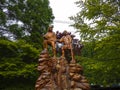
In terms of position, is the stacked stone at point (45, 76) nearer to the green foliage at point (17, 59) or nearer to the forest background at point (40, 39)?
the forest background at point (40, 39)

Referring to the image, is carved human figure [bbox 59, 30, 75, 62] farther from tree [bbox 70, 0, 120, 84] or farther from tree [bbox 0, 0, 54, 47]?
tree [bbox 0, 0, 54, 47]

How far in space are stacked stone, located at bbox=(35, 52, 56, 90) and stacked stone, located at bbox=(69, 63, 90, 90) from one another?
2.05 ft

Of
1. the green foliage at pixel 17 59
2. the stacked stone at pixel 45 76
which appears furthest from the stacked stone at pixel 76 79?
the green foliage at pixel 17 59

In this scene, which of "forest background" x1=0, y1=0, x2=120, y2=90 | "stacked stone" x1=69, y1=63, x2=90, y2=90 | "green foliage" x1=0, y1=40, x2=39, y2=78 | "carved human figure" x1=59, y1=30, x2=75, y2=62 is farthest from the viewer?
"green foliage" x1=0, y1=40, x2=39, y2=78

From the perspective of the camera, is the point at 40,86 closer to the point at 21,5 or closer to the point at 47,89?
the point at 47,89

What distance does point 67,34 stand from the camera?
12273 millimetres

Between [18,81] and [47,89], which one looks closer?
[47,89]

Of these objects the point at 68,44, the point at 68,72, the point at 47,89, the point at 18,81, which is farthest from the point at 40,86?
the point at 18,81

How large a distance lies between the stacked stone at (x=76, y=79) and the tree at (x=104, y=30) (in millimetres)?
2091

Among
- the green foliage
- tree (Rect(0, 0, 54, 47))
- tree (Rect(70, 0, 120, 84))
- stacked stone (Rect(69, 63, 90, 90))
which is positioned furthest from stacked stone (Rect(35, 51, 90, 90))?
tree (Rect(0, 0, 54, 47))

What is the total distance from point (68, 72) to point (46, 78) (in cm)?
75

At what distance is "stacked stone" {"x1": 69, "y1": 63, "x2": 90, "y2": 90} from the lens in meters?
11.3

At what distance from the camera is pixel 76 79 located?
11.4 m

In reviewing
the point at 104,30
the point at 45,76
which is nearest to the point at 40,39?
the point at 104,30
